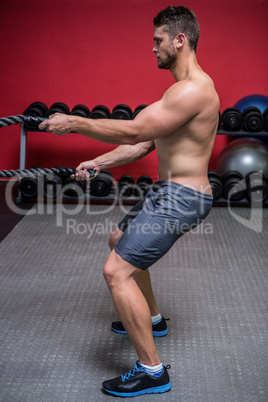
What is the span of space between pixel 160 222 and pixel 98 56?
3874mm

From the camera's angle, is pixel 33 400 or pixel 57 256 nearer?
pixel 33 400

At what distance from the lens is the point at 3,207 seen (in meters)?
4.45

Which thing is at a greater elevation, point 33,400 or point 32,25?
point 32,25

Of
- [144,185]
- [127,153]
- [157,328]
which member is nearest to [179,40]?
[127,153]

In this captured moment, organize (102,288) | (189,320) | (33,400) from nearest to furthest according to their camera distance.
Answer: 1. (33,400)
2. (189,320)
3. (102,288)

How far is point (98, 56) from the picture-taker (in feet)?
17.0

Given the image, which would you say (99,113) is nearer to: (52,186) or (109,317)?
(52,186)

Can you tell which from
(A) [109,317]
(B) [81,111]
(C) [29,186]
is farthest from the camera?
(B) [81,111]

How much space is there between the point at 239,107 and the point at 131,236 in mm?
3508

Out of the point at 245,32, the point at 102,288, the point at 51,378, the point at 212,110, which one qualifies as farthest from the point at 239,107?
the point at 51,378

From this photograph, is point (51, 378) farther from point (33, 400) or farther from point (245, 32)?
point (245, 32)

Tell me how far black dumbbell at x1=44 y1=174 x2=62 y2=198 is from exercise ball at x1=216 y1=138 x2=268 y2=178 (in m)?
1.60

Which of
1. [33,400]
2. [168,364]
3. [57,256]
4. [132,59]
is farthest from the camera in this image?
[132,59]

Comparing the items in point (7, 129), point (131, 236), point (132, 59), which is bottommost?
point (131, 236)
